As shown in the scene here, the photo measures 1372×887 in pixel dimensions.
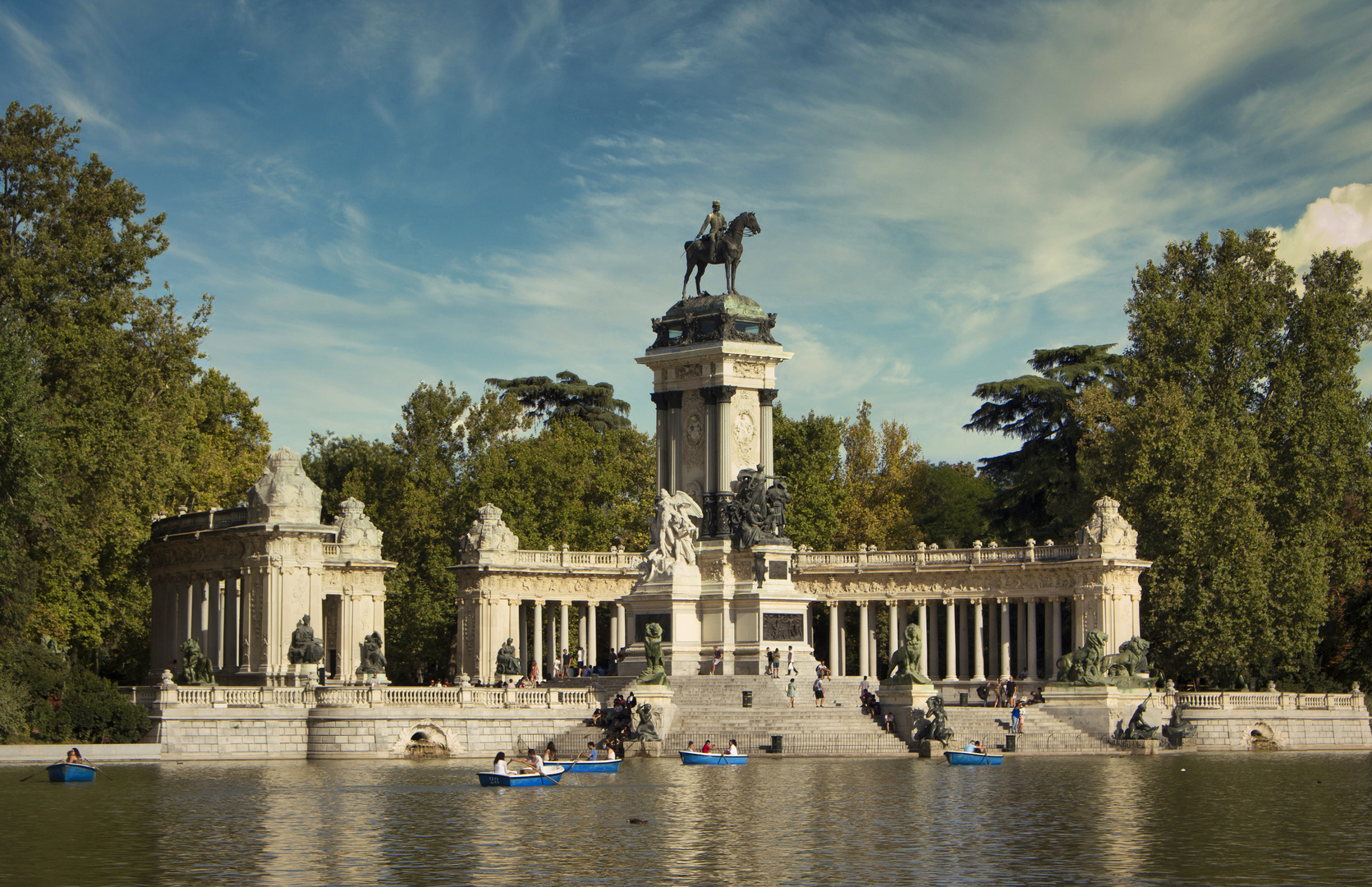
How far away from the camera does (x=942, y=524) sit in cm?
9556

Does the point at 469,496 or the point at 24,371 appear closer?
the point at 24,371

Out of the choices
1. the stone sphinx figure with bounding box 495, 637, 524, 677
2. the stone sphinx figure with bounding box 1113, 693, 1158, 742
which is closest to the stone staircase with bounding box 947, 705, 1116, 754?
the stone sphinx figure with bounding box 1113, 693, 1158, 742

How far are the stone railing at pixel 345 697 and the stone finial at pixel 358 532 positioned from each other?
21.4m

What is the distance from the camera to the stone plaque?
193ft

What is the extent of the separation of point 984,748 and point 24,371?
3054cm

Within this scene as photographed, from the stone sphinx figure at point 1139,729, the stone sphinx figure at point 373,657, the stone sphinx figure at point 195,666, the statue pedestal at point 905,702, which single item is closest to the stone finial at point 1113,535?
the stone sphinx figure at point 1139,729

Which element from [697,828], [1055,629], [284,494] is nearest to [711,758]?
[697,828]

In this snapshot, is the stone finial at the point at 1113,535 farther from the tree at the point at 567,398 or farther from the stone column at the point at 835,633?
the tree at the point at 567,398

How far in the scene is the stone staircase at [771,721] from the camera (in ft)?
165

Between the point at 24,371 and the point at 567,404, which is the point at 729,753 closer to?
the point at 24,371

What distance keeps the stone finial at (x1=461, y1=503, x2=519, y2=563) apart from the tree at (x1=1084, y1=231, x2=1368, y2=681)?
24.6 m

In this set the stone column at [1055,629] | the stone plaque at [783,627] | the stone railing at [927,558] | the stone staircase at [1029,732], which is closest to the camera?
the stone staircase at [1029,732]

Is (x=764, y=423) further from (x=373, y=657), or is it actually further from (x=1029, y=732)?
(x=373, y=657)

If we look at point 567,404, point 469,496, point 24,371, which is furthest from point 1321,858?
point 567,404
